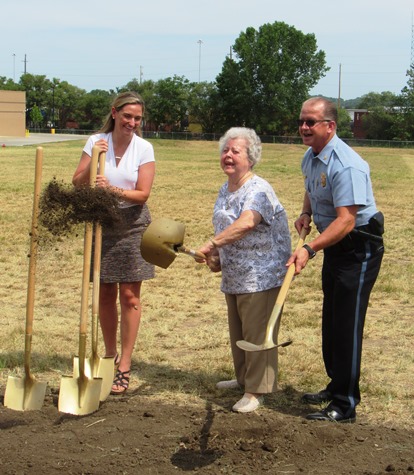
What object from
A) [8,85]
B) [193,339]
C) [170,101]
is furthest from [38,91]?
[193,339]

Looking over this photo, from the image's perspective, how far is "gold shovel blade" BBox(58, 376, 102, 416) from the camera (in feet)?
14.5

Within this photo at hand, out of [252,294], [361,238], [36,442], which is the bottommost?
[36,442]

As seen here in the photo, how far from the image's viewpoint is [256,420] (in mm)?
4441

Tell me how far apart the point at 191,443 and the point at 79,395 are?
773mm

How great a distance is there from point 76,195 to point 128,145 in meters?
0.61

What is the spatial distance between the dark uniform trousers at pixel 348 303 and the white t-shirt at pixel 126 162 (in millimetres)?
1286

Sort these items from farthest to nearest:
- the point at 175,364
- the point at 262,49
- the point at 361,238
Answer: the point at 262,49 → the point at 175,364 → the point at 361,238

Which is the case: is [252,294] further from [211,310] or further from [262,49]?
[262,49]

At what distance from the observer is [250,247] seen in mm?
4594

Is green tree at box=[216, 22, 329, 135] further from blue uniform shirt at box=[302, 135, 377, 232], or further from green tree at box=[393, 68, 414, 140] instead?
blue uniform shirt at box=[302, 135, 377, 232]

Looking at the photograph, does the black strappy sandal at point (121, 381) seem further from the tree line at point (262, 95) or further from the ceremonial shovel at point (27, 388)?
the tree line at point (262, 95)

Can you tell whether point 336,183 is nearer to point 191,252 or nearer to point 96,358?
point 191,252

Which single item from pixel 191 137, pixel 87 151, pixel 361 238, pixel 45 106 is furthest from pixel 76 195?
pixel 45 106

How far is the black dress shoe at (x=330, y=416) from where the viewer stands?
446 centimetres
